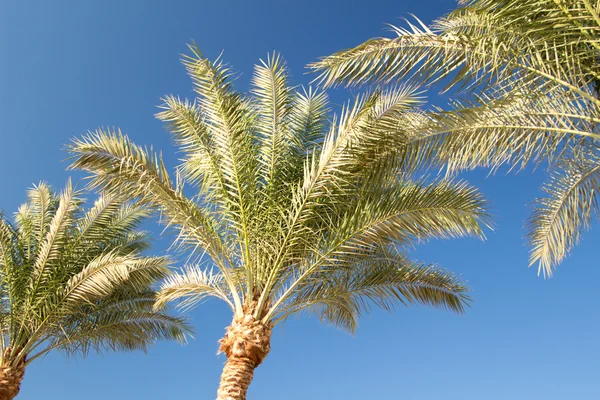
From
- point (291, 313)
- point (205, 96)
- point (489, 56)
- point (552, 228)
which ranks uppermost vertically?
point (205, 96)

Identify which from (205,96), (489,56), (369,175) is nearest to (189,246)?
(205,96)

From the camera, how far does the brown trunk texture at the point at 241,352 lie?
7.38m

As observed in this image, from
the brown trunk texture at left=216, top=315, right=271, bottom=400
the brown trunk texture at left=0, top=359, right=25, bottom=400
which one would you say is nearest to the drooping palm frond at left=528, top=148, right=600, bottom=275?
the brown trunk texture at left=216, top=315, right=271, bottom=400

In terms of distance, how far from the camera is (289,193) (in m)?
8.73

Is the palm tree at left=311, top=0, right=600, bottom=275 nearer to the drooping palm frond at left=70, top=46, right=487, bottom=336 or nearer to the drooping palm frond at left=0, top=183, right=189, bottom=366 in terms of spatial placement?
the drooping palm frond at left=70, top=46, right=487, bottom=336

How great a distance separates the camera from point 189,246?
28.5 feet

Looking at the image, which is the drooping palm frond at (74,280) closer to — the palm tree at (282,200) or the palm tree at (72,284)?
the palm tree at (72,284)

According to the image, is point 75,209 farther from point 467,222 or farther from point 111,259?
point 467,222

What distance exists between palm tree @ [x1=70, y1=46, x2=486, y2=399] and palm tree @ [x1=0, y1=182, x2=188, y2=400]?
8.64ft

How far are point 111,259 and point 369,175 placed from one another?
19.7 ft

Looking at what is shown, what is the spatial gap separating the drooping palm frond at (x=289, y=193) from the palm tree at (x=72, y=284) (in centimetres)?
274

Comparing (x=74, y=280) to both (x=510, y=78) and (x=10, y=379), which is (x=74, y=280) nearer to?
(x=10, y=379)

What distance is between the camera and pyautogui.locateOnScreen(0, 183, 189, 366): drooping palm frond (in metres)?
11.4

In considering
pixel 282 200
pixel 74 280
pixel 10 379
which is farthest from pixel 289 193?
pixel 10 379
